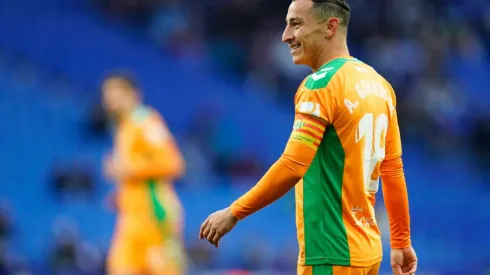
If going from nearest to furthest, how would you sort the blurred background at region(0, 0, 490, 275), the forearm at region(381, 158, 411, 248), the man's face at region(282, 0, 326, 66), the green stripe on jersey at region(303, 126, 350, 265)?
the green stripe on jersey at region(303, 126, 350, 265), the man's face at region(282, 0, 326, 66), the forearm at region(381, 158, 411, 248), the blurred background at region(0, 0, 490, 275)

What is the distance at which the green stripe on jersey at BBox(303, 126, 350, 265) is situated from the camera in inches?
168

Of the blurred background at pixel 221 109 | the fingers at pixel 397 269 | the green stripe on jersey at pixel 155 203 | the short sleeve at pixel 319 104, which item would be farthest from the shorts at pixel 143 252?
the short sleeve at pixel 319 104

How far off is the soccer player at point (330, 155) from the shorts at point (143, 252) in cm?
450

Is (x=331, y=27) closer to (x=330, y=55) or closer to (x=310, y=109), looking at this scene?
(x=330, y=55)

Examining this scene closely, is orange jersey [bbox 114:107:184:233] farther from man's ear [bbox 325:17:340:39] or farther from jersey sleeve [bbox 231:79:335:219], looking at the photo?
jersey sleeve [bbox 231:79:335:219]

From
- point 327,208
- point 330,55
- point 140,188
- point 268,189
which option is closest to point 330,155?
point 327,208

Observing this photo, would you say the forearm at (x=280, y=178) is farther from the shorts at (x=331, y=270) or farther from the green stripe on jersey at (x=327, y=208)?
the shorts at (x=331, y=270)

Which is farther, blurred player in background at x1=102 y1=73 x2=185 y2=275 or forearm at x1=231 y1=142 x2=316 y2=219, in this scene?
blurred player in background at x1=102 y1=73 x2=185 y2=275

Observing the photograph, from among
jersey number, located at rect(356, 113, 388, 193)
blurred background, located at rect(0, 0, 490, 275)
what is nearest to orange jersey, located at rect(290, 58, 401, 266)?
jersey number, located at rect(356, 113, 388, 193)

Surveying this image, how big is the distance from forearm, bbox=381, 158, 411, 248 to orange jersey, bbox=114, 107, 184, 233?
428 centimetres

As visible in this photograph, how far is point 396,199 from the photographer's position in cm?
461

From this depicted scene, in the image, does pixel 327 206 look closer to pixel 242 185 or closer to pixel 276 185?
pixel 276 185

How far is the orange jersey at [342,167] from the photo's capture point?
417 cm

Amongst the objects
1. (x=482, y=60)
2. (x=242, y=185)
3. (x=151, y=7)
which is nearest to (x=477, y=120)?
(x=482, y=60)
